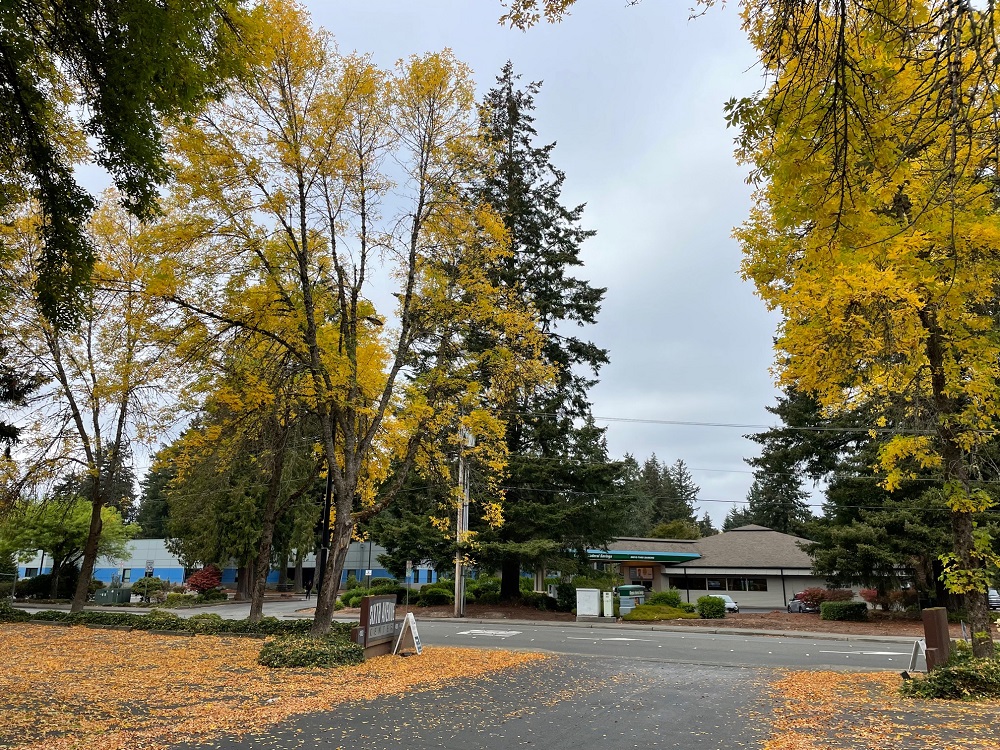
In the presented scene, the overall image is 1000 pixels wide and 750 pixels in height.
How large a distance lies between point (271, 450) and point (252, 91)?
313 inches

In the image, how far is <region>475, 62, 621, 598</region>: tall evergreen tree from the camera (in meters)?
26.6

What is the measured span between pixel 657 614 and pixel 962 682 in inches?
761

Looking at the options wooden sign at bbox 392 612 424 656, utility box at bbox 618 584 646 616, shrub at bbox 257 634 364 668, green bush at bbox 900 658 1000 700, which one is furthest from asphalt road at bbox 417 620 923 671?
shrub at bbox 257 634 364 668

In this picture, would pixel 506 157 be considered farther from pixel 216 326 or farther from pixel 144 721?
pixel 144 721

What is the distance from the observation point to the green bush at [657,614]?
1027 inches

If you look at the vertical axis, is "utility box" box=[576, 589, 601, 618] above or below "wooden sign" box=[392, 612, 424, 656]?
below

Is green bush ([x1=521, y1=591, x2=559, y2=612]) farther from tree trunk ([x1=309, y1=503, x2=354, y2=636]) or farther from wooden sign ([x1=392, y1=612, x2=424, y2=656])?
tree trunk ([x1=309, y1=503, x2=354, y2=636])

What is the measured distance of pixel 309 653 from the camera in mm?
10758

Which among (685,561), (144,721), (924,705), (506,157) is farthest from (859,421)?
(144,721)

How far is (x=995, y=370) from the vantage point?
8602mm

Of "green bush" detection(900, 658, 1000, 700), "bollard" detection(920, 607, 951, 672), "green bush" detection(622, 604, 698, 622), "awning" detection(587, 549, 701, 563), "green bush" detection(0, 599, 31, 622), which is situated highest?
"awning" detection(587, 549, 701, 563)

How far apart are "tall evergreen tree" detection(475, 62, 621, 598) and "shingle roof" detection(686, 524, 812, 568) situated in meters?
12.7

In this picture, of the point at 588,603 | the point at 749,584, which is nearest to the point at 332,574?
the point at 588,603

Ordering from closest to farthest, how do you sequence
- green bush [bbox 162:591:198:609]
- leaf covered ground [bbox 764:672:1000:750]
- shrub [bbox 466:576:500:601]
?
1. leaf covered ground [bbox 764:672:1000:750]
2. shrub [bbox 466:576:500:601]
3. green bush [bbox 162:591:198:609]
